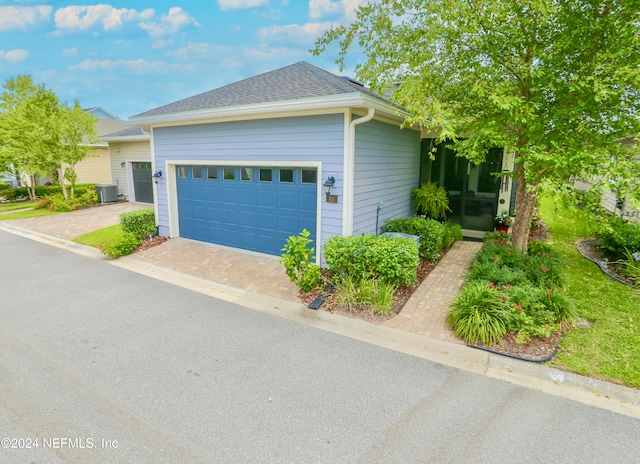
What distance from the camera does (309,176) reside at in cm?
778

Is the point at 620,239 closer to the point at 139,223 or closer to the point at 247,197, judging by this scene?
the point at 247,197

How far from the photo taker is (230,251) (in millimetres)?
9359

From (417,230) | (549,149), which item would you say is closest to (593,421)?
(549,149)

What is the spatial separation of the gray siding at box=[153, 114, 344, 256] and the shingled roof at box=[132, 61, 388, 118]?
1.59ft

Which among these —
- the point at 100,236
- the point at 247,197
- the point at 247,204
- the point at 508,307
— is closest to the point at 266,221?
the point at 247,204

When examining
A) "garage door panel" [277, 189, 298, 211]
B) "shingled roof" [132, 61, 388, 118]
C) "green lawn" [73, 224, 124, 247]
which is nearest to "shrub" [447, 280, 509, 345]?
"shingled roof" [132, 61, 388, 118]

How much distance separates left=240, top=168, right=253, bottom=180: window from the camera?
877 centimetres

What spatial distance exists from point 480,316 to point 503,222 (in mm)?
6150

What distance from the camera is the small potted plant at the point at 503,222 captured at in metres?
10.1

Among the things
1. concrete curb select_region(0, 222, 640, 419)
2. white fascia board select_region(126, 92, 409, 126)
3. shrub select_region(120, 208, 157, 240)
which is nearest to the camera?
concrete curb select_region(0, 222, 640, 419)

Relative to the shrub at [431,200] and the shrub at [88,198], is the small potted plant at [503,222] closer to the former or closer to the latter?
the shrub at [431,200]

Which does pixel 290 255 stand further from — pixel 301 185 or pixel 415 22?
pixel 415 22

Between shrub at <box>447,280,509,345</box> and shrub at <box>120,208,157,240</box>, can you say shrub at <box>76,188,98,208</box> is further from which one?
shrub at <box>447,280,509,345</box>

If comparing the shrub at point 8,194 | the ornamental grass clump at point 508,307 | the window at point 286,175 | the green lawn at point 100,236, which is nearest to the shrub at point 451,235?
the ornamental grass clump at point 508,307
